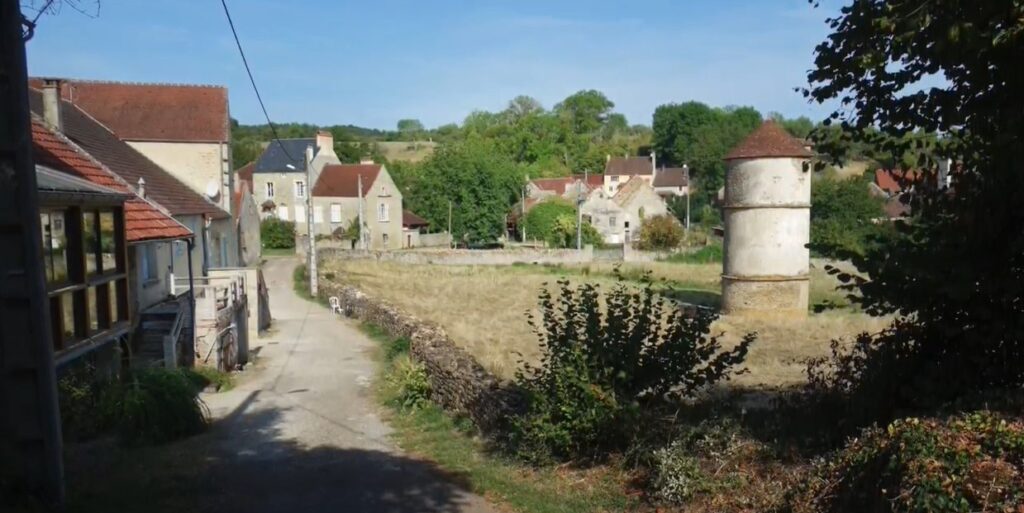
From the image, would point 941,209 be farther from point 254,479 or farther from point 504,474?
point 254,479

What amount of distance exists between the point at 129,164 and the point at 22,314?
20.1 metres

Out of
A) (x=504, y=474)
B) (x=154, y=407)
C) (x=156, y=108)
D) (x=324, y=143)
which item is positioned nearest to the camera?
(x=504, y=474)

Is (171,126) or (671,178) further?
(671,178)

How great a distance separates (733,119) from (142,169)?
123 metres

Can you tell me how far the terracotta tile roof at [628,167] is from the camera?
114m

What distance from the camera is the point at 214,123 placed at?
3169 centimetres

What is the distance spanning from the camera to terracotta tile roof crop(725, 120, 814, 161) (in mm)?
28172

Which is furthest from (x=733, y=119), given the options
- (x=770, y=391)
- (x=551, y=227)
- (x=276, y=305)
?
(x=770, y=391)

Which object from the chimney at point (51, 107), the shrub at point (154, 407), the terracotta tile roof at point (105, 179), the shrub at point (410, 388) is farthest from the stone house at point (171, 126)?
the shrub at point (154, 407)

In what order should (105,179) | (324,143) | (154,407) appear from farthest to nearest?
1. (324,143)
2. (105,179)
3. (154,407)

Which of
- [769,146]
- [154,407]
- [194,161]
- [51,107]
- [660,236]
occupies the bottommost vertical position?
[154,407]

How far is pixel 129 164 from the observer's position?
25.0 metres

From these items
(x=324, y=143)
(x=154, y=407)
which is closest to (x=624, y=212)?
(x=324, y=143)

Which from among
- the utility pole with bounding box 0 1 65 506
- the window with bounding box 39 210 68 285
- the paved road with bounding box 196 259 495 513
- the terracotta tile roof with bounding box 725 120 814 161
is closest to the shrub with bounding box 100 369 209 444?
the paved road with bounding box 196 259 495 513
